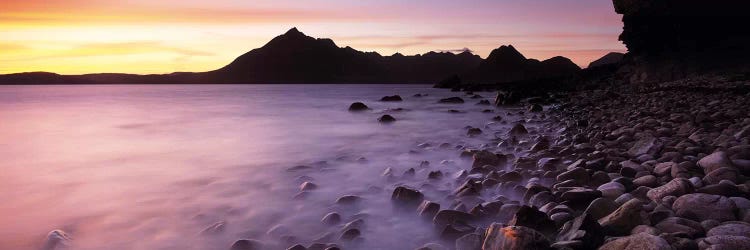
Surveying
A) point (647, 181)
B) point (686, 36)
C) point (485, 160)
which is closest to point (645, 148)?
point (647, 181)

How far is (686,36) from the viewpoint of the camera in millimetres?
25797

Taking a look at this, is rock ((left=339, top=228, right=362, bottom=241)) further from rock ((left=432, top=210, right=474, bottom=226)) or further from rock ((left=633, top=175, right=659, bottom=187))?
rock ((left=633, top=175, right=659, bottom=187))

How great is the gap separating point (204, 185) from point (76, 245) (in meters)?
1.99

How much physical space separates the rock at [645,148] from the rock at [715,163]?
1.09m

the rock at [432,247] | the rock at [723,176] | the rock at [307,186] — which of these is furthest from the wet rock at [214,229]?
the rock at [723,176]

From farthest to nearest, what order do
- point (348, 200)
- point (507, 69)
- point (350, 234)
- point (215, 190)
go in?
1. point (507, 69)
2. point (215, 190)
3. point (348, 200)
4. point (350, 234)

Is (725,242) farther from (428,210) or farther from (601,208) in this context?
(428,210)

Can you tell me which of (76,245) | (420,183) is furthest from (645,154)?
(76,245)

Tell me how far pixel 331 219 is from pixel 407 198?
777mm

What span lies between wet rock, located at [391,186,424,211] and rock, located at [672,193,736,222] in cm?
196

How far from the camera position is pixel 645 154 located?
5109 mm

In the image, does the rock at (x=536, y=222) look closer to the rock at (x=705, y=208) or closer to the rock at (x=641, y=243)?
the rock at (x=641, y=243)

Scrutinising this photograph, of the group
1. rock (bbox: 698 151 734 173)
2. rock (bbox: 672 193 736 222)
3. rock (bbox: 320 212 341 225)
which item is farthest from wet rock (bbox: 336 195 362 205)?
rock (bbox: 698 151 734 173)

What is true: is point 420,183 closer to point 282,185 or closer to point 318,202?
point 318,202
